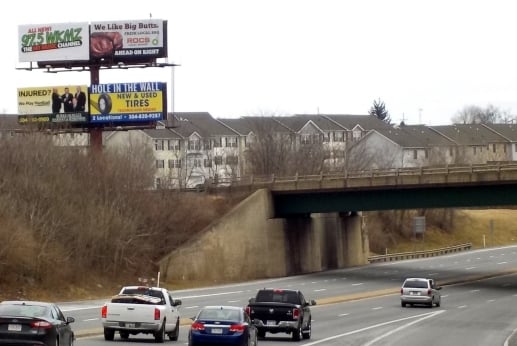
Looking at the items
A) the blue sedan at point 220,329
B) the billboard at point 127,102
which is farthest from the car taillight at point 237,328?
the billboard at point 127,102

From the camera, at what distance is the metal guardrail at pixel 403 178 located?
227ft

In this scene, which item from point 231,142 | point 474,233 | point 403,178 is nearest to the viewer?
point 403,178

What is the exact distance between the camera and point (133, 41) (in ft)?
256

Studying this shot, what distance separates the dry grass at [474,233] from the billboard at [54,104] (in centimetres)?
4749

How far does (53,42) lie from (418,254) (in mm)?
44717

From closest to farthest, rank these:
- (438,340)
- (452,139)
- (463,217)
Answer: (438,340), (463,217), (452,139)

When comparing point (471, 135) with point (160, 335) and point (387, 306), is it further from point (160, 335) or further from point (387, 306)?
point (160, 335)

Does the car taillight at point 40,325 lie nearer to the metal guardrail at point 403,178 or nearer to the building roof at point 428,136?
the metal guardrail at point 403,178

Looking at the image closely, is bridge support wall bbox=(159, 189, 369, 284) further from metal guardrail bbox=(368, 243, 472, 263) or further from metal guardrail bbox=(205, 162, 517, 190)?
metal guardrail bbox=(368, 243, 472, 263)

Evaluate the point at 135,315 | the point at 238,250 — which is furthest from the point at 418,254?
the point at 135,315

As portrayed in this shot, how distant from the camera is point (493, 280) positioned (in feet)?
261

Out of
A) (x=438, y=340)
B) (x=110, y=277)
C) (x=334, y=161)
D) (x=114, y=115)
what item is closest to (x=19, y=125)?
(x=114, y=115)

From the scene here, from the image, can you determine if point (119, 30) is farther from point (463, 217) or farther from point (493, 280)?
point (463, 217)

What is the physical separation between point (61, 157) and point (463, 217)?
7005 centimetres
